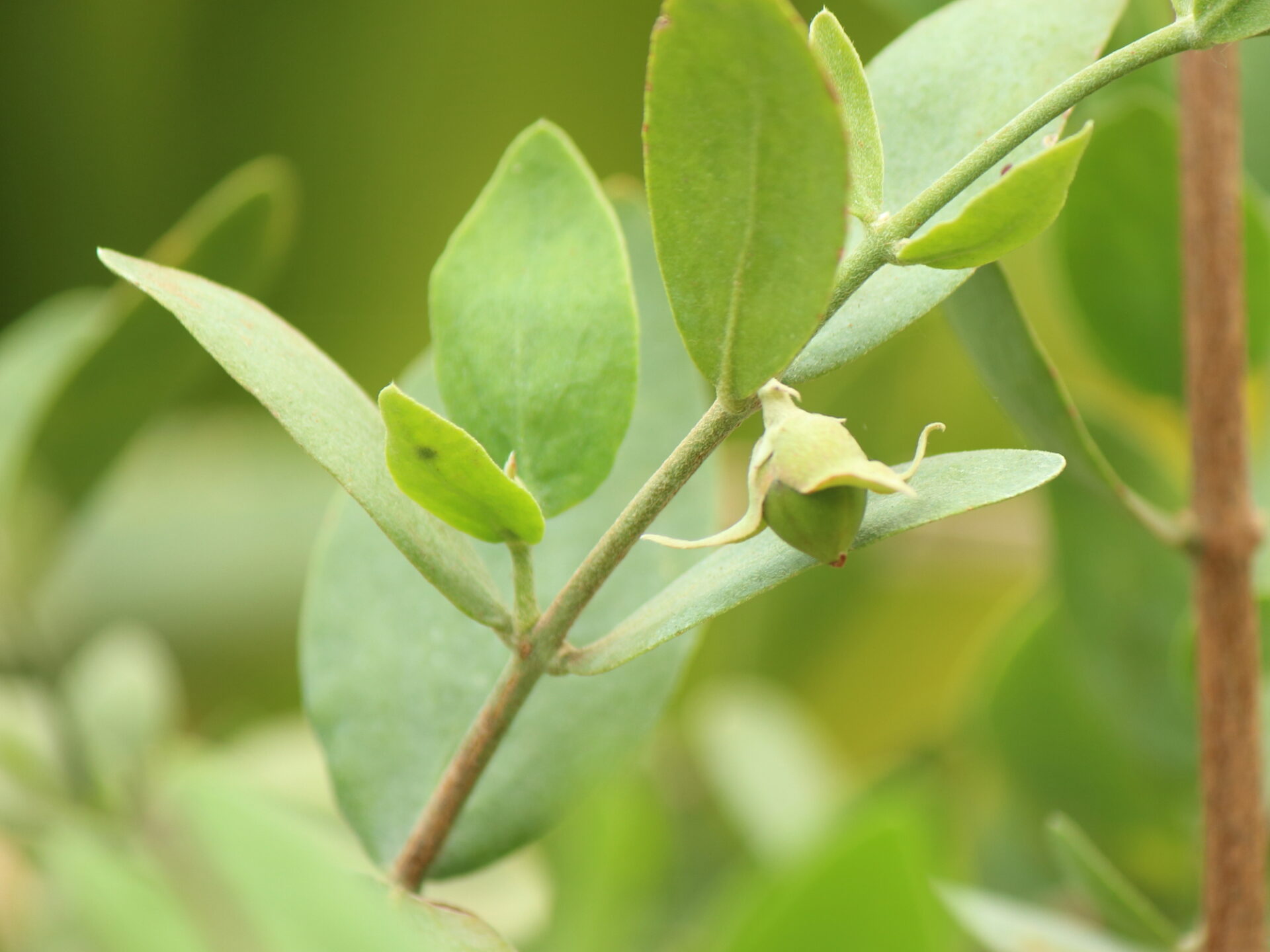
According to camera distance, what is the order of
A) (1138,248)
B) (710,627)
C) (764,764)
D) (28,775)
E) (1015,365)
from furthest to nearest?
(710,627), (764,764), (28,775), (1138,248), (1015,365)

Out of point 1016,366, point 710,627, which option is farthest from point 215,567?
point 1016,366

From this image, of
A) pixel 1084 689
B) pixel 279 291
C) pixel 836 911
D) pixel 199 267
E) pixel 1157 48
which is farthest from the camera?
pixel 279 291

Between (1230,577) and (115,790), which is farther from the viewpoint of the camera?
(115,790)

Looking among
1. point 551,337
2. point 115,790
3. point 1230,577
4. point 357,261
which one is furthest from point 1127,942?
point 357,261

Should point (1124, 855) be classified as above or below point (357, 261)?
below

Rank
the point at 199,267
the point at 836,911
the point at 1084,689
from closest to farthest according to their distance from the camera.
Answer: the point at 836,911 < the point at 199,267 < the point at 1084,689

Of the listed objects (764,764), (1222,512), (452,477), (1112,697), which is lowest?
(764,764)

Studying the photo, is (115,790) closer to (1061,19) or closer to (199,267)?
(199,267)

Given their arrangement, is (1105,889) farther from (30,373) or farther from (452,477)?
(30,373)
